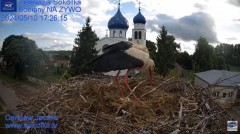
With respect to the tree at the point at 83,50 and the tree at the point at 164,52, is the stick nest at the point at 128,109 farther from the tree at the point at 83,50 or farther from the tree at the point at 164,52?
the tree at the point at 164,52

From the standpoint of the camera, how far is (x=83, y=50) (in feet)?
37.0

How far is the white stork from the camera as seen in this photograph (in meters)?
2.98

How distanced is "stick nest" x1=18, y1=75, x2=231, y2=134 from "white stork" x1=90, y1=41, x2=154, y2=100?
0.32 metres

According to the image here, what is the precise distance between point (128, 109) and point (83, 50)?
348 inches

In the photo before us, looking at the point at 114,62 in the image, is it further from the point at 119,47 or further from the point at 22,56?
the point at 22,56

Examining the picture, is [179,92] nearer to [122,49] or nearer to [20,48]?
[122,49]

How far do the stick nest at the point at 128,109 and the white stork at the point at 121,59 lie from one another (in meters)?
0.32

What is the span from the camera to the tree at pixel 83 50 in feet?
36.1

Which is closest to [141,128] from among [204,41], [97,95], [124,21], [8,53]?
[97,95]

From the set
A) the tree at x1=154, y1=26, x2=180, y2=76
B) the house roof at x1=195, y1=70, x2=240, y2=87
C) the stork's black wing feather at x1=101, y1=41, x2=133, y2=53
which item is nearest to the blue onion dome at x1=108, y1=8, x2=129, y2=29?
the tree at x1=154, y1=26, x2=180, y2=76

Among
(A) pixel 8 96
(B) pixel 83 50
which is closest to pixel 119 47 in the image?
(A) pixel 8 96

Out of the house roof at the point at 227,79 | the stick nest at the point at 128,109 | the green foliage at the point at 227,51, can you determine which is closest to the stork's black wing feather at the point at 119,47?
the stick nest at the point at 128,109

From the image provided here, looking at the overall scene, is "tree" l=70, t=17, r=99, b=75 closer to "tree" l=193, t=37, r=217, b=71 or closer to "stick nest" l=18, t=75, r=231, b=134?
"stick nest" l=18, t=75, r=231, b=134

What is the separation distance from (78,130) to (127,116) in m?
0.55
